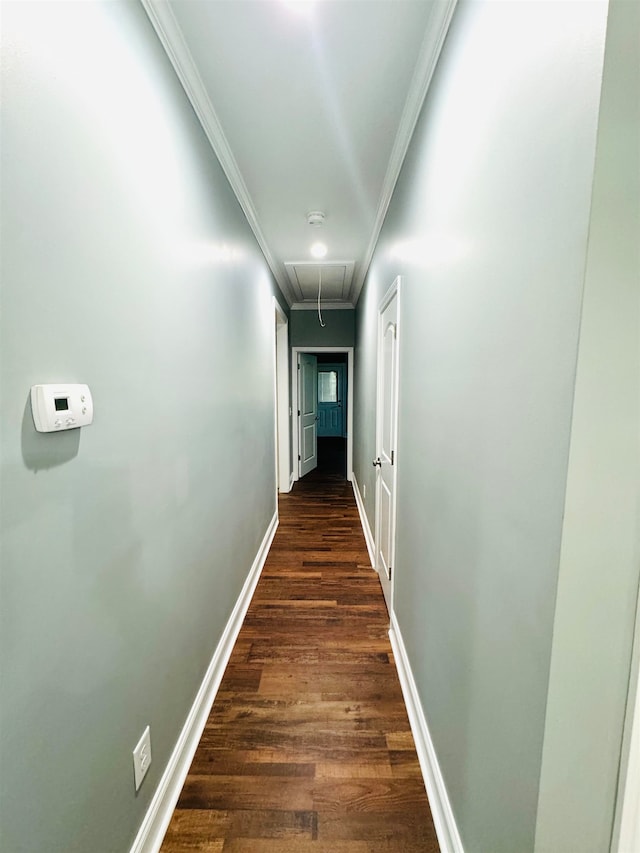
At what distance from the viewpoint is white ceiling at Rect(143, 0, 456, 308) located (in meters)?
1.13

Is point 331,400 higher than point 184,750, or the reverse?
point 331,400

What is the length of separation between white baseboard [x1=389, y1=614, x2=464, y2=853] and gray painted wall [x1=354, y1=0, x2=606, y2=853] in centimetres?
6

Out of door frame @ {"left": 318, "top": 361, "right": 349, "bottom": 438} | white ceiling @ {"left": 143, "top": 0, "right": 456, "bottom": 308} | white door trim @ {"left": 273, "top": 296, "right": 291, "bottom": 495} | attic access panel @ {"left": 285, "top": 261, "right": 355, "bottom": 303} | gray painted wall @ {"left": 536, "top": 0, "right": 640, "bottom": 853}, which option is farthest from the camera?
door frame @ {"left": 318, "top": 361, "right": 349, "bottom": 438}

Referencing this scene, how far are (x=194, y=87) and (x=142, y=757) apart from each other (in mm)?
2317

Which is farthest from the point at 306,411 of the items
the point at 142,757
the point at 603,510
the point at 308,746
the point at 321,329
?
the point at 603,510

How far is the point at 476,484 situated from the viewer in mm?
922

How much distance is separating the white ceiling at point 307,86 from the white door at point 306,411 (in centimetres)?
294

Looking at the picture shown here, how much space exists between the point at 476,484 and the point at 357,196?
211 centimetres

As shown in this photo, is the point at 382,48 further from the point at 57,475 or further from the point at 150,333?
the point at 57,475

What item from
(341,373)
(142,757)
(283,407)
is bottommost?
(142,757)

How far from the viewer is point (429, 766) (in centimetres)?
126

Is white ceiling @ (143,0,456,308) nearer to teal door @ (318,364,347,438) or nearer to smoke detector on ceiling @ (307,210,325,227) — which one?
smoke detector on ceiling @ (307,210,325,227)

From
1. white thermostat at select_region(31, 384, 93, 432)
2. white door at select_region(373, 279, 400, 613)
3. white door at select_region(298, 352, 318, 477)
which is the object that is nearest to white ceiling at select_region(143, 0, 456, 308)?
white door at select_region(373, 279, 400, 613)

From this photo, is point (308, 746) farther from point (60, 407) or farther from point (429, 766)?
point (60, 407)
